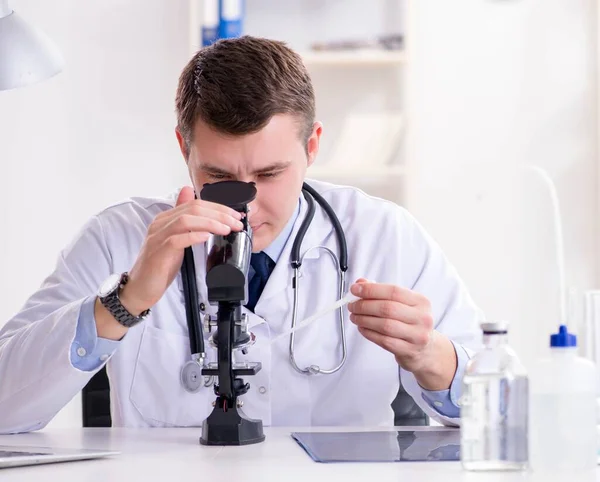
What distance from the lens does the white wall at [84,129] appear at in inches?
119

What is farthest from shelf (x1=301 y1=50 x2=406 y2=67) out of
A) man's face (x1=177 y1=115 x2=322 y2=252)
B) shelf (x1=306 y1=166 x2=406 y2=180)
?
man's face (x1=177 y1=115 x2=322 y2=252)

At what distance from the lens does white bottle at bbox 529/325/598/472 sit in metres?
1.04

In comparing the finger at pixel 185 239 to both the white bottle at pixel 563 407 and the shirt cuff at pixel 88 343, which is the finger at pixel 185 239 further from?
the white bottle at pixel 563 407

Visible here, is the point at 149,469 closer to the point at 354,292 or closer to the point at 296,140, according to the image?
the point at 354,292

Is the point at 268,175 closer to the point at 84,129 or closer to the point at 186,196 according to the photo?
the point at 186,196

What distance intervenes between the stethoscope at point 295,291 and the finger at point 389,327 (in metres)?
0.30

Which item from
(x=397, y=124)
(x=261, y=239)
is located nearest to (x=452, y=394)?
(x=261, y=239)

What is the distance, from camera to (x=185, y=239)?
1379 mm

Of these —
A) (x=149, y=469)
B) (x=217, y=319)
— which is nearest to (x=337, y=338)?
(x=217, y=319)

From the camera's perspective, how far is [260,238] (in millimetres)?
1821

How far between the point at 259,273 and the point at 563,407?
3.12ft

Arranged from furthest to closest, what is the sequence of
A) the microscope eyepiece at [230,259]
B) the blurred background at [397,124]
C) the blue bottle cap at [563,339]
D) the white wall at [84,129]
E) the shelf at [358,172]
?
the white wall at [84,129] < the blurred background at [397,124] < the shelf at [358,172] < the microscope eyepiece at [230,259] < the blue bottle cap at [563,339]

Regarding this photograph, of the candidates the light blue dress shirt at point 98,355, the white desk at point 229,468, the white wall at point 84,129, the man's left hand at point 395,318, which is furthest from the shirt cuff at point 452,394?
the white wall at point 84,129

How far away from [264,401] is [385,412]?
28 centimetres
